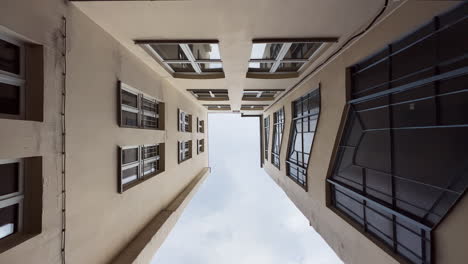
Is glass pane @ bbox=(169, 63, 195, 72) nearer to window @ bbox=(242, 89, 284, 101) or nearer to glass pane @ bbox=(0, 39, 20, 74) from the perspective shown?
glass pane @ bbox=(0, 39, 20, 74)

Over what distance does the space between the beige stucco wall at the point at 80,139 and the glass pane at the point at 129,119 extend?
1.11 ft

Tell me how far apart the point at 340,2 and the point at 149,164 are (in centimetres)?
752

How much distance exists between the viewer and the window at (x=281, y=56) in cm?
641

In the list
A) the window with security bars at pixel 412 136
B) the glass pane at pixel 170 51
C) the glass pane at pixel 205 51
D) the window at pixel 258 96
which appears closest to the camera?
the window with security bars at pixel 412 136

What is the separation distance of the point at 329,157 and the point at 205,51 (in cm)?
548

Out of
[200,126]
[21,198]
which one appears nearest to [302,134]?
[21,198]

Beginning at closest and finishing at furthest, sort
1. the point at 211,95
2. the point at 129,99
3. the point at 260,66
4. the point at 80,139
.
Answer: the point at 80,139
the point at 129,99
the point at 260,66
the point at 211,95

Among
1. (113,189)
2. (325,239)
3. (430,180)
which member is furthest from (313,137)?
(113,189)

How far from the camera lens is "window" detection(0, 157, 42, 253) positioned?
334 centimetres

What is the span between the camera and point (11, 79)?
351 centimetres

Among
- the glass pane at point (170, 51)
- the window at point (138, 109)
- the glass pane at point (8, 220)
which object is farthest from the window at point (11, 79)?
the glass pane at point (170, 51)

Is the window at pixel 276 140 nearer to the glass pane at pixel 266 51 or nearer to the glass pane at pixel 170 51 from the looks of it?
the glass pane at pixel 266 51

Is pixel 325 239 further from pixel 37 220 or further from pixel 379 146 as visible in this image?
pixel 37 220

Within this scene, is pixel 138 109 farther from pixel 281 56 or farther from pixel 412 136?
pixel 412 136
